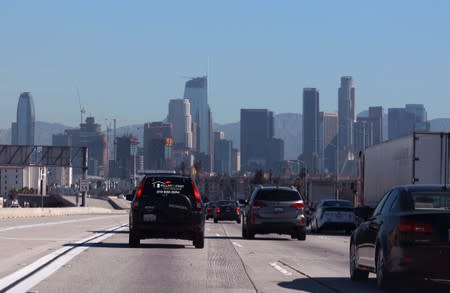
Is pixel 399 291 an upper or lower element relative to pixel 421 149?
lower

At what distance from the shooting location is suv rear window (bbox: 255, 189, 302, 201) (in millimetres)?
35000

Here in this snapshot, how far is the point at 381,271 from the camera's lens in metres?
16.5

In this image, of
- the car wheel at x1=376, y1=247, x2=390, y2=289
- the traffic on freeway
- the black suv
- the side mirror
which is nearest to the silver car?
the traffic on freeway

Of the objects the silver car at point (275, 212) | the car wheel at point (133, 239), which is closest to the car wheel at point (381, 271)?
the car wheel at point (133, 239)

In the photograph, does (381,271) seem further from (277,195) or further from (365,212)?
(277,195)

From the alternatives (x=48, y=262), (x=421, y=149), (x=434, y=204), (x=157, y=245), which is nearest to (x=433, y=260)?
(x=434, y=204)

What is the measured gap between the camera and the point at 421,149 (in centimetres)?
3750

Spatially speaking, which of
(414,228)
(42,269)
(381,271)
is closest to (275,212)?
(42,269)

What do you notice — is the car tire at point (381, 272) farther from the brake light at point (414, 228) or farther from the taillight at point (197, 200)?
the taillight at point (197, 200)

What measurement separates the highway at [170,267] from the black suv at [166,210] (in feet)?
1.49

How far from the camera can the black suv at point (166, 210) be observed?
2741cm

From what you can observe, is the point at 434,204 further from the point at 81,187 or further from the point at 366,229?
the point at 81,187

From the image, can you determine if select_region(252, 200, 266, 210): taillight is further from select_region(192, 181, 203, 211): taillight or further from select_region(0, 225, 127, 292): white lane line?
select_region(0, 225, 127, 292): white lane line

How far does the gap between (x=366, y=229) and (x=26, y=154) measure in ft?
275
